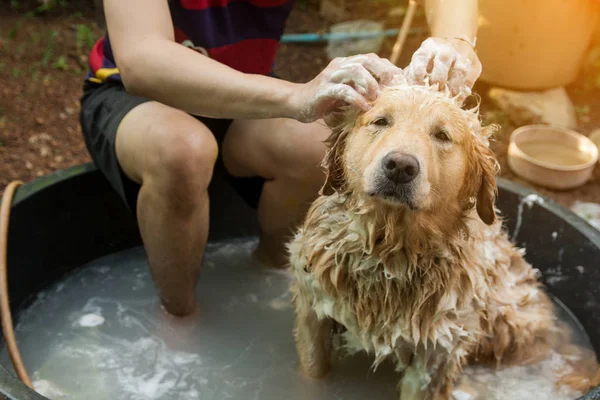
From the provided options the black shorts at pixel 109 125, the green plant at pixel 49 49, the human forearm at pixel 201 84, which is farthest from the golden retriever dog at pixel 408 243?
the green plant at pixel 49 49

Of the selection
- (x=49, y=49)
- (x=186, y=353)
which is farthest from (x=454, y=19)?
(x=49, y=49)

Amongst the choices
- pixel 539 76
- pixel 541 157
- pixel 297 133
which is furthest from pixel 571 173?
pixel 297 133

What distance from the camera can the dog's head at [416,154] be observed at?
1.44 m

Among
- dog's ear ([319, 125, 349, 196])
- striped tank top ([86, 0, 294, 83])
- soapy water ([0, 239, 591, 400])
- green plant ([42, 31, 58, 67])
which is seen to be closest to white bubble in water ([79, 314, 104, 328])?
soapy water ([0, 239, 591, 400])

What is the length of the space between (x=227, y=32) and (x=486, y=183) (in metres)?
1.08

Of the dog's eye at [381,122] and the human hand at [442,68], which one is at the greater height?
the human hand at [442,68]

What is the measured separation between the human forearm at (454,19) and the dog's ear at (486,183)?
478mm

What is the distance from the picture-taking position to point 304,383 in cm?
219

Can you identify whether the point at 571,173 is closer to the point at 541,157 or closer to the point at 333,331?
the point at 541,157

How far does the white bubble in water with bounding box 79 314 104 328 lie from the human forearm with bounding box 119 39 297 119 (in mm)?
1081

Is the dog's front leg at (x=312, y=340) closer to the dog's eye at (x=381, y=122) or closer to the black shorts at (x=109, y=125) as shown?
the dog's eye at (x=381, y=122)

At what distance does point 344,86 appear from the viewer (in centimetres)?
149

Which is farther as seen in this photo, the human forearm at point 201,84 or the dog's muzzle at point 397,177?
the human forearm at point 201,84

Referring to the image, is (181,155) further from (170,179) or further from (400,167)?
(400,167)
